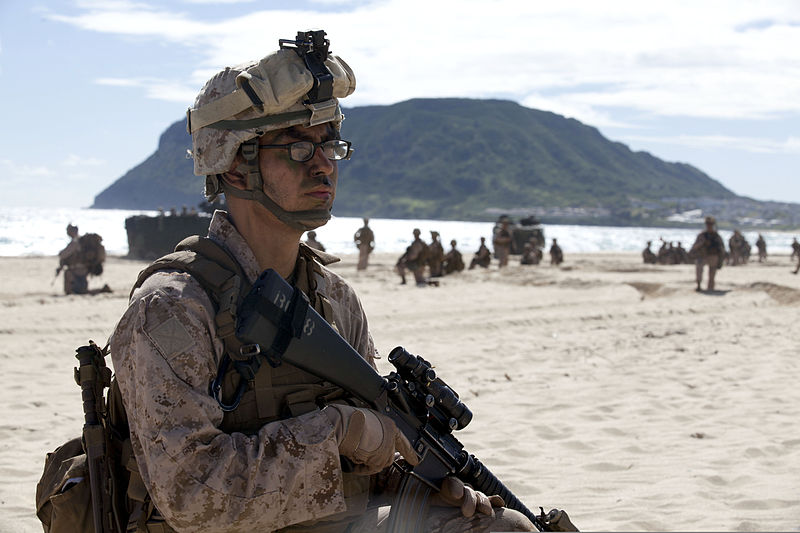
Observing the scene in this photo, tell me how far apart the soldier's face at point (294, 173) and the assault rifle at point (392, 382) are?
1.45 ft

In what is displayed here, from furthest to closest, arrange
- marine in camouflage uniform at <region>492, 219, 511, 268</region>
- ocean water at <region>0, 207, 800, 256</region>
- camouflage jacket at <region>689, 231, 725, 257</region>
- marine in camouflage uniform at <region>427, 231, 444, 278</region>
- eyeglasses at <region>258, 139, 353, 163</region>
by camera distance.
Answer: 1. ocean water at <region>0, 207, 800, 256</region>
2. marine in camouflage uniform at <region>492, 219, 511, 268</region>
3. marine in camouflage uniform at <region>427, 231, 444, 278</region>
4. camouflage jacket at <region>689, 231, 725, 257</region>
5. eyeglasses at <region>258, 139, 353, 163</region>

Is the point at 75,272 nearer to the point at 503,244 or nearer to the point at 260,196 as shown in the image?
the point at 260,196

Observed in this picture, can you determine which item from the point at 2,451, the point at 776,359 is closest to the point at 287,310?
the point at 2,451

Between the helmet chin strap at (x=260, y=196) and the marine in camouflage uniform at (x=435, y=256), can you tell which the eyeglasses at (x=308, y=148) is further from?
the marine in camouflage uniform at (x=435, y=256)

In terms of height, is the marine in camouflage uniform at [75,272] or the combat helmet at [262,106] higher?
the combat helmet at [262,106]

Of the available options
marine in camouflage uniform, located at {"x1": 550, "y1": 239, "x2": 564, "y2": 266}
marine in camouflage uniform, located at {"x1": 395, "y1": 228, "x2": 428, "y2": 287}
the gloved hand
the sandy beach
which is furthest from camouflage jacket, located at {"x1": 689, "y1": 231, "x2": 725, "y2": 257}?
the gloved hand

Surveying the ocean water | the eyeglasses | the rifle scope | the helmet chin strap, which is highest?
the eyeglasses

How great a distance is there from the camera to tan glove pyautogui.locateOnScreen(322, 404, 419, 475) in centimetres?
237

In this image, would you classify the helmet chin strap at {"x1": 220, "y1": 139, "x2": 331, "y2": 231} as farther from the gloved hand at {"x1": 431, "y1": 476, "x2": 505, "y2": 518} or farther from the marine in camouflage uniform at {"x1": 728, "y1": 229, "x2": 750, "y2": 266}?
the marine in camouflage uniform at {"x1": 728, "y1": 229, "x2": 750, "y2": 266}

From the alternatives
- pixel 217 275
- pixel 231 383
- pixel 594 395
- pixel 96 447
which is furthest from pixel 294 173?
pixel 594 395

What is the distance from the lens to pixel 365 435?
2.39 m

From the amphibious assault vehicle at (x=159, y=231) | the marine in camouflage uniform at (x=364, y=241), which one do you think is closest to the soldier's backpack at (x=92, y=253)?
the marine in camouflage uniform at (x=364, y=241)

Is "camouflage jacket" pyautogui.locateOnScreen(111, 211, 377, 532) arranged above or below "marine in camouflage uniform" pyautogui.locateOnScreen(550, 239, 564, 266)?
above

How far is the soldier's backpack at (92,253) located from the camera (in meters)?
17.8
